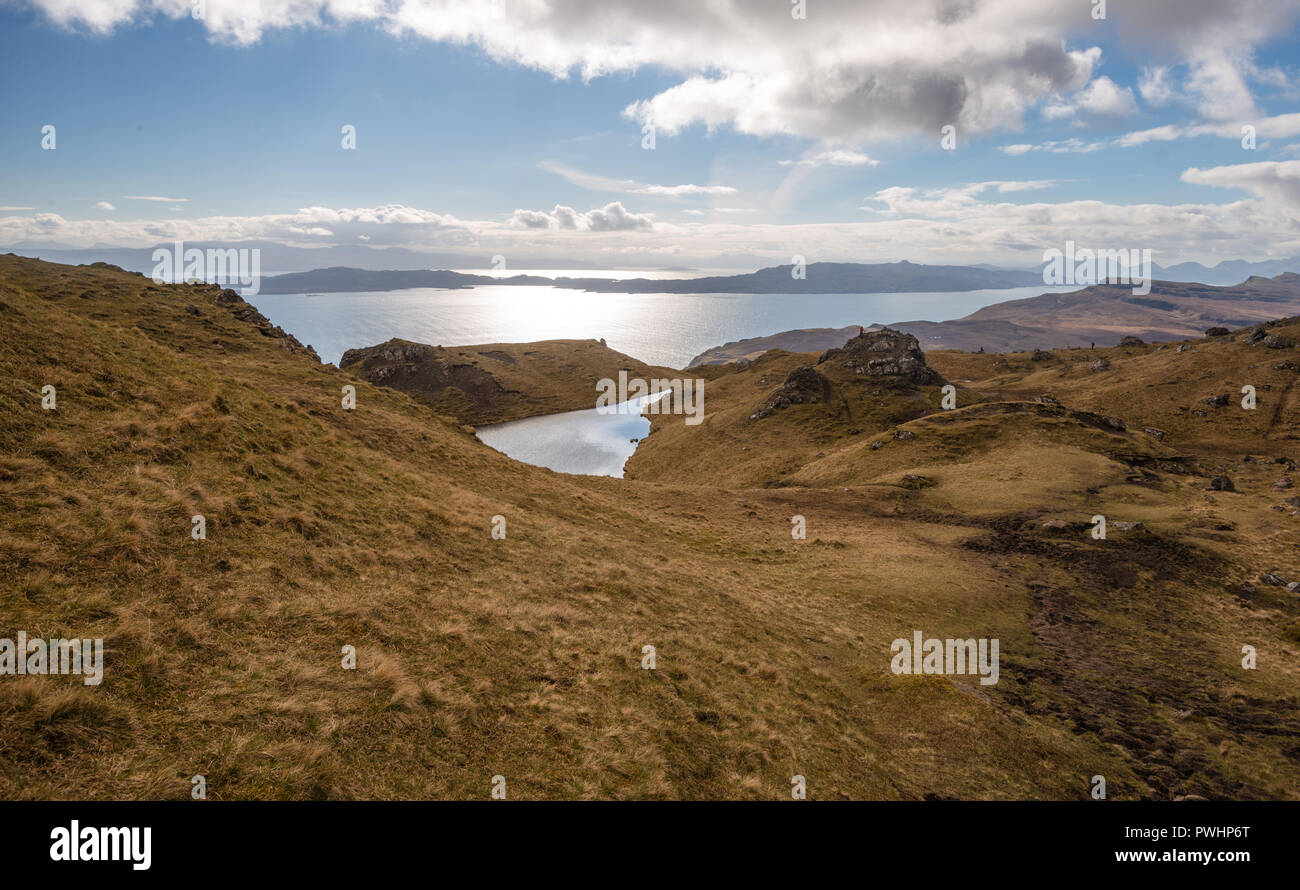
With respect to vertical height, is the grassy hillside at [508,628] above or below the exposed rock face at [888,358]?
below

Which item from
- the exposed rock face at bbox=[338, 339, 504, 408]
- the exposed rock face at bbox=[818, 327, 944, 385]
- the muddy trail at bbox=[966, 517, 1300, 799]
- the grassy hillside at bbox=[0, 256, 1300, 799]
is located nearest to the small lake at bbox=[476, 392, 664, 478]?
the exposed rock face at bbox=[338, 339, 504, 408]

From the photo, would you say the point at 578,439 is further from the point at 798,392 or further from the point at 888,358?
the point at 888,358

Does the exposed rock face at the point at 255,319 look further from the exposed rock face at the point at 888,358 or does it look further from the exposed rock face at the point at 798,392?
the exposed rock face at the point at 888,358

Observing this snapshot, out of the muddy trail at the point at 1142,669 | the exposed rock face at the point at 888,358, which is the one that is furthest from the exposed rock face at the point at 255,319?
the exposed rock face at the point at 888,358

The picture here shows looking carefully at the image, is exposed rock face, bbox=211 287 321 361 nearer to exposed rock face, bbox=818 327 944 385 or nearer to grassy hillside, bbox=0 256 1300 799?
grassy hillside, bbox=0 256 1300 799

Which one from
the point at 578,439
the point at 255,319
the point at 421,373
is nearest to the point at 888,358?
the point at 578,439

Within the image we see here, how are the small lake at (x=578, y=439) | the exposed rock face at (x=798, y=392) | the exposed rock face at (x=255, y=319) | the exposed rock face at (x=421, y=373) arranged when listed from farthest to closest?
1. the exposed rock face at (x=421, y=373)
2. the exposed rock face at (x=798, y=392)
3. the small lake at (x=578, y=439)
4. the exposed rock face at (x=255, y=319)
